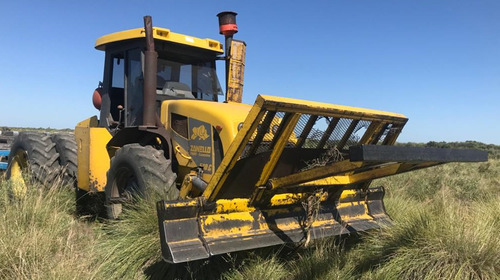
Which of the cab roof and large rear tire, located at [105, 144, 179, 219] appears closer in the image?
large rear tire, located at [105, 144, 179, 219]

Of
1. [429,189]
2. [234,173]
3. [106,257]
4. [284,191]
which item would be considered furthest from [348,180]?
[429,189]

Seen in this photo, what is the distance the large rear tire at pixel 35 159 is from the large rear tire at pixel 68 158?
112 millimetres

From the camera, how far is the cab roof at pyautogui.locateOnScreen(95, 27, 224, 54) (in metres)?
5.37

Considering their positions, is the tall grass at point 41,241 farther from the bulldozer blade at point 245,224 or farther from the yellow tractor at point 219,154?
the bulldozer blade at point 245,224

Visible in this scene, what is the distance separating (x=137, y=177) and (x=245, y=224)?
1.45 m

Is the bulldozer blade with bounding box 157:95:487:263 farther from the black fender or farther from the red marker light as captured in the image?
the red marker light

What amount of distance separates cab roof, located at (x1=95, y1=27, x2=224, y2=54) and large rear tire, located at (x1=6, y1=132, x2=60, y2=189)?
2.04 m

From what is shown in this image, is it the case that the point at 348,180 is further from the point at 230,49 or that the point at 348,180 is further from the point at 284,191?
the point at 230,49

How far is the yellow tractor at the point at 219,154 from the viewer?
3.47 meters

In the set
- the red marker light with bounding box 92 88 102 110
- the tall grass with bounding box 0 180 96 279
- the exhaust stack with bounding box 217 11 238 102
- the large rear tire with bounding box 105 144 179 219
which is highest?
the exhaust stack with bounding box 217 11 238 102

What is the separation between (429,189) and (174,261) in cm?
696

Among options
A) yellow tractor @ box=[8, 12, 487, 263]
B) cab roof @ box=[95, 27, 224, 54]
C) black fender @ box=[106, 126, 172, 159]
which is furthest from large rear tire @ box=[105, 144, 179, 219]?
cab roof @ box=[95, 27, 224, 54]

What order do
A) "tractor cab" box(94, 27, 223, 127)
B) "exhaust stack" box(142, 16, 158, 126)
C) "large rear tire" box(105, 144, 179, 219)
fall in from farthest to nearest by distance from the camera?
"tractor cab" box(94, 27, 223, 127), "exhaust stack" box(142, 16, 158, 126), "large rear tire" box(105, 144, 179, 219)

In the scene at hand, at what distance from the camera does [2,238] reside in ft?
12.3
